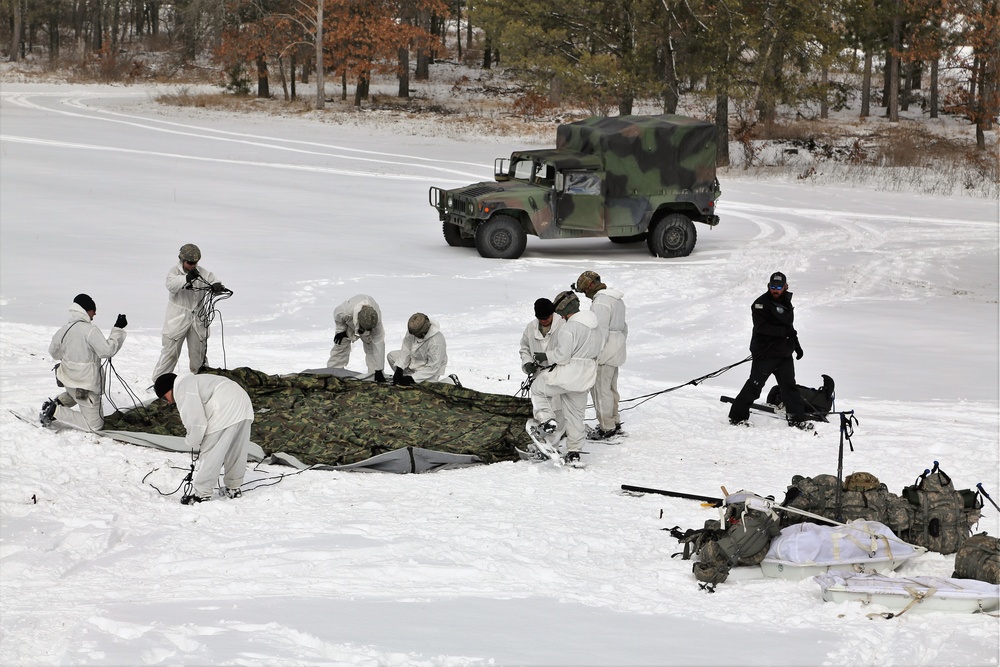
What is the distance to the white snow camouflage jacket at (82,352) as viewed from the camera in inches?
372

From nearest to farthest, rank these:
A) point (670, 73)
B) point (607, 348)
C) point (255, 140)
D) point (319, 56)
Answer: point (607, 348) → point (670, 73) → point (255, 140) → point (319, 56)

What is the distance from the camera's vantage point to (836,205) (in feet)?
83.5

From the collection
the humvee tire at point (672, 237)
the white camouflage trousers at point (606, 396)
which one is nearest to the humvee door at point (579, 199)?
the humvee tire at point (672, 237)

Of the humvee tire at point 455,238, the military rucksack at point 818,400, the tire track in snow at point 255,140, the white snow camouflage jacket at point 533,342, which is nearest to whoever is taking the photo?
the white snow camouflage jacket at point 533,342

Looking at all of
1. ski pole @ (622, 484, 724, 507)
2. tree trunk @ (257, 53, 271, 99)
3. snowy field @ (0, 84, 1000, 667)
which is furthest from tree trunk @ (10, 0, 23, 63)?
ski pole @ (622, 484, 724, 507)

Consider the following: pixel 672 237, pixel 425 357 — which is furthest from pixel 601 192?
pixel 425 357

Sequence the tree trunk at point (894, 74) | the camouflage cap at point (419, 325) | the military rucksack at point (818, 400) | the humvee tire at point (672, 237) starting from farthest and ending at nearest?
the tree trunk at point (894, 74), the humvee tire at point (672, 237), the military rucksack at point (818, 400), the camouflage cap at point (419, 325)

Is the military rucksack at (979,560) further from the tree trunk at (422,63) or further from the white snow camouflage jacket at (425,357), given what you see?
the tree trunk at (422,63)

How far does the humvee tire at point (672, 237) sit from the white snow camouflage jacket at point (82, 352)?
36.7 ft

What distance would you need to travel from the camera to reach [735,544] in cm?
675

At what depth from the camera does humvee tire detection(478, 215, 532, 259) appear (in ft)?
59.1

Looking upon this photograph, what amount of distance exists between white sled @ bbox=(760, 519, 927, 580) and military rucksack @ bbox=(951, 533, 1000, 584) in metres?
0.38

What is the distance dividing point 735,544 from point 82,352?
18.9ft

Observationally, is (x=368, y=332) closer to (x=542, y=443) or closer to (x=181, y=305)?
(x=181, y=305)
